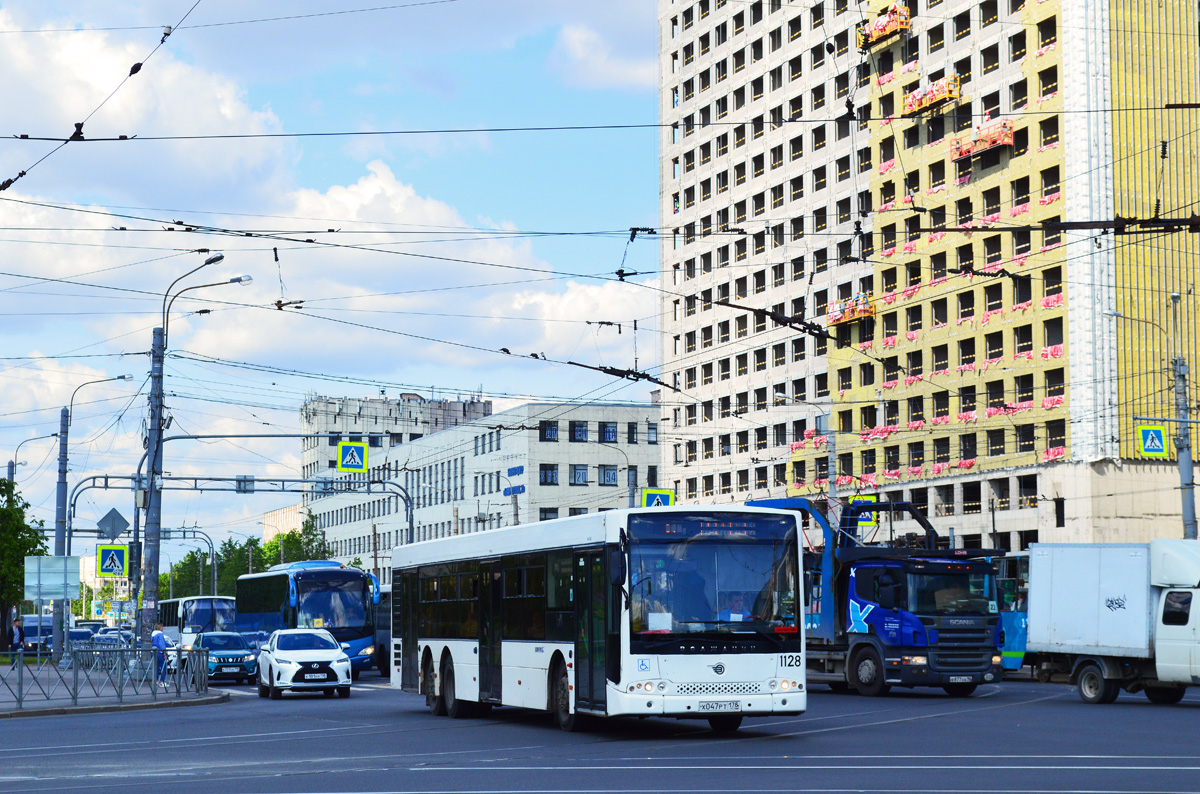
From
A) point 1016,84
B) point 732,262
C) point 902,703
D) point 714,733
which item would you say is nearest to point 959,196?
Result: point 1016,84

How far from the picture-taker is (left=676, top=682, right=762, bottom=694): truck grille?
18.4 m

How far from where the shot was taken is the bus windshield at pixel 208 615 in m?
57.1

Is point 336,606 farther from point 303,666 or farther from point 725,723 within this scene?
point 725,723

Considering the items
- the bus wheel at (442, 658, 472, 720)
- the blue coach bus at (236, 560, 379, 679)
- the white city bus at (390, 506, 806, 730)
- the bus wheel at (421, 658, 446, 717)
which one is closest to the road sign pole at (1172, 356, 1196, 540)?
the blue coach bus at (236, 560, 379, 679)

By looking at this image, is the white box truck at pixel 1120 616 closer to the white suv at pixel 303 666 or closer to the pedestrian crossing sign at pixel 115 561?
the white suv at pixel 303 666

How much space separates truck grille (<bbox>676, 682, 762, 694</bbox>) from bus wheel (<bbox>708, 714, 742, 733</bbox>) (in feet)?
4.54

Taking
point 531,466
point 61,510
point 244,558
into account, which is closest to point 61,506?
point 61,510

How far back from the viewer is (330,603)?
1698 inches

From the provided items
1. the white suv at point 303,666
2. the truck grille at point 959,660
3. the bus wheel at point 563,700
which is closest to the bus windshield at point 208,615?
the white suv at point 303,666

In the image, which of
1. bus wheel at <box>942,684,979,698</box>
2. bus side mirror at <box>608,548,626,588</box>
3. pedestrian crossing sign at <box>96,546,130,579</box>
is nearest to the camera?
bus side mirror at <box>608,548,626,588</box>

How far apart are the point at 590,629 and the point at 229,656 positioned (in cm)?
2563

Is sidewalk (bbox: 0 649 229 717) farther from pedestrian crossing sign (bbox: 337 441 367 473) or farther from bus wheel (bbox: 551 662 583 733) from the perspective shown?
pedestrian crossing sign (bbox: 337 441 367 473)

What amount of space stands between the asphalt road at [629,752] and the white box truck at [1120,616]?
1.93 ft

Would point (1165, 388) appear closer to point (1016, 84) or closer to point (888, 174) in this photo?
point (1016, 84)
